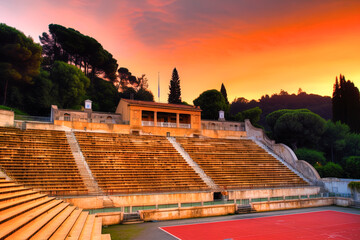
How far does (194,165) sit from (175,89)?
142ft

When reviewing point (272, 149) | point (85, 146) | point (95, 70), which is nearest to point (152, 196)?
point (85, 146)

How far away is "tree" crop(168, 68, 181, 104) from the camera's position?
6650 cm

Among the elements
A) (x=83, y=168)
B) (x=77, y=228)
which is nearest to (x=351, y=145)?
(x=83, y=168)

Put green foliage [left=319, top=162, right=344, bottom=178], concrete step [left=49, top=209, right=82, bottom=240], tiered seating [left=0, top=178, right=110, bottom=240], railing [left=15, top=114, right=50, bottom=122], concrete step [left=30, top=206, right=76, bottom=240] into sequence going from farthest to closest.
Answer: green foliage [left=319, top=162, right=344, bottom=178], railing [left=15, top=114, right=50, bottom=122], concrete step [left=49, top=209, right=82, bottom=240], concrete step [left=30, top=206, right=76, bottom=240], tiered seating [left=0, top=178, right=110, bottom=240]

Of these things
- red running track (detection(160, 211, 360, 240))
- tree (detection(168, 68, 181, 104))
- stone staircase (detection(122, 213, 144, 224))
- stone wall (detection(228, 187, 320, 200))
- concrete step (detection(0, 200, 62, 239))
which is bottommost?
red running track (detection(160, 211, 360, 240))

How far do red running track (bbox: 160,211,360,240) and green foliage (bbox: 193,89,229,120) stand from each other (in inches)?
1501

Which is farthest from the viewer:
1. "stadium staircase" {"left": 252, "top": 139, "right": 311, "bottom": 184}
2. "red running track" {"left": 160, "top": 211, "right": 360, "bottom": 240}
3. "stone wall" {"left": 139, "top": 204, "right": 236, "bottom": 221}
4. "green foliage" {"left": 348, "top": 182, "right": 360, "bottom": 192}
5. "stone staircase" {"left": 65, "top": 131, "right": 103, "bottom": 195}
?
"stadium staircase" {"left": 252, "top": 139, "right": 311, "bottom": 184}

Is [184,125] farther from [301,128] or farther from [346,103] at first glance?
[346,103]

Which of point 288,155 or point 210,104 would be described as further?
point 210,104

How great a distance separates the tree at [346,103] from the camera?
179ft

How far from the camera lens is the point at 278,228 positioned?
14383 millimetres

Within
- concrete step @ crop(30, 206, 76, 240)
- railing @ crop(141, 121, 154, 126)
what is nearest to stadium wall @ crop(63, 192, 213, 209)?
concrete step @ crop(30, 206, 76, 240)

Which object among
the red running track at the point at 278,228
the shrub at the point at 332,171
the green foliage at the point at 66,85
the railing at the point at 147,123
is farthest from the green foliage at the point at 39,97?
the shrub at the point at 332,171

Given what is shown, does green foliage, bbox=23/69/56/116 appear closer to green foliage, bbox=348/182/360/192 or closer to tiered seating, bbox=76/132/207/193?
tiered seating, bbox=76/132/207/193
